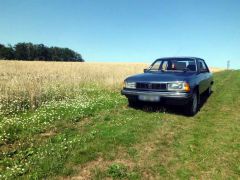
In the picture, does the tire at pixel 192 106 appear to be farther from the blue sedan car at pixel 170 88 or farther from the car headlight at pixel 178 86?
the car headlight at pixel 178 86

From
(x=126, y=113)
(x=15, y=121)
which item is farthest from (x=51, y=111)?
(x=126, y=113)

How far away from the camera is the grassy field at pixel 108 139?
165 inches

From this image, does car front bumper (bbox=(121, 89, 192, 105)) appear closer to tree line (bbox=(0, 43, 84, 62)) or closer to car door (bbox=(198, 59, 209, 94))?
car door (bbox=(198, 59, 209, 94))

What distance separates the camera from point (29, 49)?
8381 centimetres

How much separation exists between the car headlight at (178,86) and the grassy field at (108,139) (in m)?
0.84

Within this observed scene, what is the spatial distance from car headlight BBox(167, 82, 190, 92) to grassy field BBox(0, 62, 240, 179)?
0.84 meters

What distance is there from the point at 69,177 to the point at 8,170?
1.04m

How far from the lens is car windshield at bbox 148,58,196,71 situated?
874cm

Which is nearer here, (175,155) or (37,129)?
(175,155)

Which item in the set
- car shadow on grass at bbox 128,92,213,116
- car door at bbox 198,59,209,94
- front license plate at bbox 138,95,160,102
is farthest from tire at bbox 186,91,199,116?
front license plate at bbox 138,95,160,102

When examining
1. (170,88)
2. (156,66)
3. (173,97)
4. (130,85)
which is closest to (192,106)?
(173,97)

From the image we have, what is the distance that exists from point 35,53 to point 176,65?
8517cm

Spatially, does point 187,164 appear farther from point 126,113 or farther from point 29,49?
point 29,49

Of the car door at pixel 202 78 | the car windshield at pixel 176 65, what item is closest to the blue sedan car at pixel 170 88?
the car windshield at pixel 176 65
